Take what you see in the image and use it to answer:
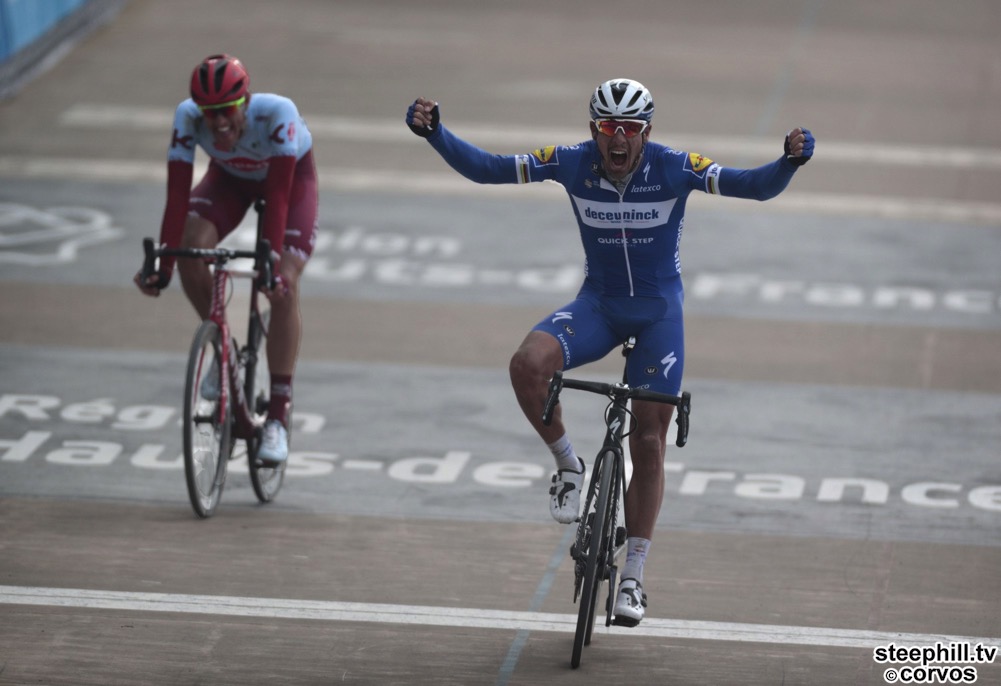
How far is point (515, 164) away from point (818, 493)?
9.23ft

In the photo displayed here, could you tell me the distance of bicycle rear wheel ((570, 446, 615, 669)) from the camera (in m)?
5.71

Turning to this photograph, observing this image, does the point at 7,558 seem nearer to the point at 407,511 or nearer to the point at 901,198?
the point at 407,511

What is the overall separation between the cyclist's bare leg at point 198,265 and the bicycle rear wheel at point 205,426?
7.9 inches

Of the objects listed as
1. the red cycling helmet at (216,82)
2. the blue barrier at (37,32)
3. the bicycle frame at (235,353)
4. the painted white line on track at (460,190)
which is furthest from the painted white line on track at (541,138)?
the red cycling helmet at (216,82)

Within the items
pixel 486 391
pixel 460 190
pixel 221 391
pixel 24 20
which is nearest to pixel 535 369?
pixel 221 391

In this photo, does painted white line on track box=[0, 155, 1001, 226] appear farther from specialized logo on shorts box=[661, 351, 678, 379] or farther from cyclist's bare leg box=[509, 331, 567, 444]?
cyclist's bare leg box=[509, 331, 567, 444]

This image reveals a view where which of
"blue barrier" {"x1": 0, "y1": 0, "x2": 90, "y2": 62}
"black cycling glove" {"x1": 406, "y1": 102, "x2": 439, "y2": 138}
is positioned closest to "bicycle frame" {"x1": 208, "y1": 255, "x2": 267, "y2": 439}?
"black cycling glove" {"x1": 406, "y1": 102, "x2": 439, "y2": 138}

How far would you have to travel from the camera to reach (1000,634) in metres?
6.37

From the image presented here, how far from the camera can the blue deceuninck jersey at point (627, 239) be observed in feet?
20.4

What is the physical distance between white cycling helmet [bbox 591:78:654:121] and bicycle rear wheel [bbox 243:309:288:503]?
2540 millimetres

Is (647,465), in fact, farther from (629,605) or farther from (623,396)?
(629,605)

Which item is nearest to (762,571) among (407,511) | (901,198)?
(407,511)

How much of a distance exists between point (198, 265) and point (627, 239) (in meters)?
2.32

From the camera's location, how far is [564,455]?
20.8 ft
